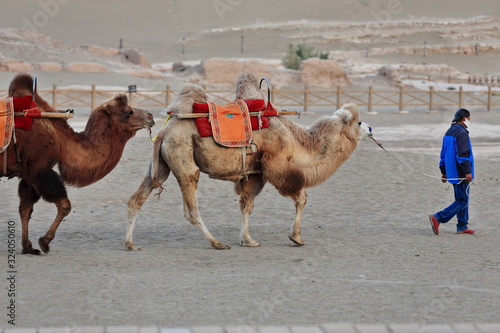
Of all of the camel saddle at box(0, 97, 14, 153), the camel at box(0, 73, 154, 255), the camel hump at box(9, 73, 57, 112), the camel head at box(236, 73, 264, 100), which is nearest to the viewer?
the camel saddle at box(0, 97, 14, 153)

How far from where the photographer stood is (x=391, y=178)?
1391 cm

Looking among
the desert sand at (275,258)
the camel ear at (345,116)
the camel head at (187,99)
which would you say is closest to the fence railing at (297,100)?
the desert sand at (275,258)

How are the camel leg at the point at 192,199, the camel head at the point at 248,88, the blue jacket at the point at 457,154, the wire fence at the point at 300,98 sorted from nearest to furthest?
the camel leg at the point at 192,199
the camel head at the point at 248,88
the blue jacket at the point at 457,154
the wire fence at the point at 300,98

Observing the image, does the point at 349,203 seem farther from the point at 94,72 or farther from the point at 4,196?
the point at 94,72

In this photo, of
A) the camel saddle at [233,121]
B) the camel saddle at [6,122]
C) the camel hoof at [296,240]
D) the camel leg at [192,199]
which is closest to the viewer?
the camel saddle at [6,122]

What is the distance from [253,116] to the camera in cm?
898

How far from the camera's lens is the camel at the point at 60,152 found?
26.8ft

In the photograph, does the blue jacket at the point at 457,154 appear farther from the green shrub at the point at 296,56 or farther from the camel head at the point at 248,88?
the green shrub at the point at 296,56

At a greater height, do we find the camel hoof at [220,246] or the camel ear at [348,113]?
the camel ear at [348,113]

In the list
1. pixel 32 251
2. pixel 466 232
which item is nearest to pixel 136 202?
pixel 32 251

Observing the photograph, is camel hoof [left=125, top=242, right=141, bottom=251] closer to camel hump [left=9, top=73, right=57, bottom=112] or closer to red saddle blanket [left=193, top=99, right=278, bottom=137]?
red saddle blanket [left=193, top=99, right=278, bottom=137]

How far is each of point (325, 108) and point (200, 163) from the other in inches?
1072

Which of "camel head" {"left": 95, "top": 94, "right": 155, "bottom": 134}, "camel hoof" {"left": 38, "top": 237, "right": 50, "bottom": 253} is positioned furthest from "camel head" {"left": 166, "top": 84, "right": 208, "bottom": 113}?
"camel hoof" {"left": 38, "top": 237, "right": 50, "bottom": 253}

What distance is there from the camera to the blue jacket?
9.45m
